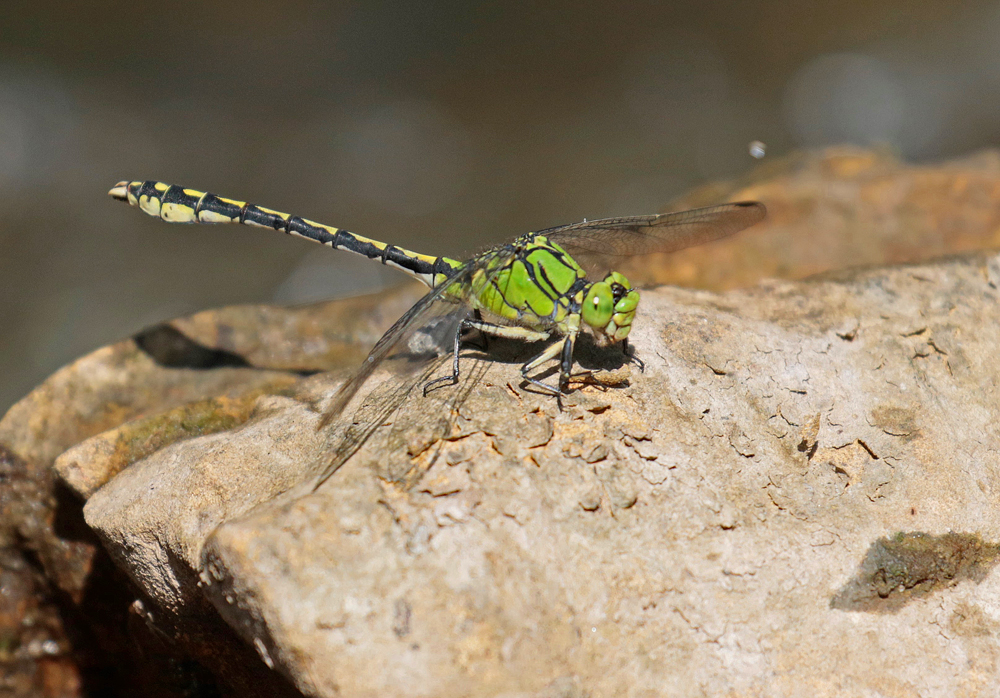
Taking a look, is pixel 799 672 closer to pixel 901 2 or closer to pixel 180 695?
pixel 180 695

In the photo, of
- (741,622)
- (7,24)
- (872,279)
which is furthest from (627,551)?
(7,24)

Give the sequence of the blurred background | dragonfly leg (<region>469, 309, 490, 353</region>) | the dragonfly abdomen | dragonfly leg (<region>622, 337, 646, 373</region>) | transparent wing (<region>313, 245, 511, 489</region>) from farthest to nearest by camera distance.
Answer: the blurred background → the dragonfly abdomen → dragonfly leg (<region>469, 309, 490, 353</region>) → dragonfly leg (<region>622, 337, 646, 373</region>) → transparent wing (<region>313, 245, 511, 489</region>)

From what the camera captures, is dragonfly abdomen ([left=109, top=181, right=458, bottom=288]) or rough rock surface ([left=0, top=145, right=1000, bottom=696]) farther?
dragonfly abdomen ([left=109, top=181, right=458, bottom=288])

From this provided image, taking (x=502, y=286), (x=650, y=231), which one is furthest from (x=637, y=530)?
(x=650, y=231)

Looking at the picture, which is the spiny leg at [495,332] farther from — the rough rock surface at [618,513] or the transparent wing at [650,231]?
the transparent wing at [650,231]

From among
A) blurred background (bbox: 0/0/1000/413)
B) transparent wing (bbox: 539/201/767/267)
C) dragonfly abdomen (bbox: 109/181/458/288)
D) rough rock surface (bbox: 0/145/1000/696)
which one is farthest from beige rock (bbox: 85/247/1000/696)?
blurred background (bbox: 0/0/1000/413)

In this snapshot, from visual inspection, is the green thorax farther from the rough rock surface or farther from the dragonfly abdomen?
the dragonfly abdomen

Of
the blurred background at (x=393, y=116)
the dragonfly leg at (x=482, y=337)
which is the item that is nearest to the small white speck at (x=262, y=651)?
the dragonfly leg at (x=482, y=337)
